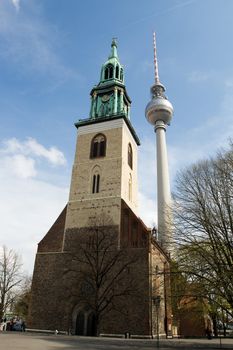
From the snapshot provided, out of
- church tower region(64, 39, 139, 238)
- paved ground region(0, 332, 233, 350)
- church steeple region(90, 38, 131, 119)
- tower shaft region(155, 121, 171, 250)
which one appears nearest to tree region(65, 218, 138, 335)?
church tower region(64, 39, 139, 238)

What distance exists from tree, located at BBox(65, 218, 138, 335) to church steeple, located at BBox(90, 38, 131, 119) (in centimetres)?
1479

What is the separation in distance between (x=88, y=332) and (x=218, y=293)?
1546 centimetres

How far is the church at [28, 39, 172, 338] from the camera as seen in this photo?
24.5 m

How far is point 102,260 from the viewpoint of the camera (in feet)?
86.2

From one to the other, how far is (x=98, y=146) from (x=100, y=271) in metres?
14.5

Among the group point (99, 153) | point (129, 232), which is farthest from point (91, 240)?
point (99, 153)

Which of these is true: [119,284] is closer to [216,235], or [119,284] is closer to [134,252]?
[134,252]

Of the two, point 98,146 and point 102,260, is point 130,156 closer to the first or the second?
point 98,146

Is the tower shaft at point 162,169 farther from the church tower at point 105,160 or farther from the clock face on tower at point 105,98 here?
the clock face on tower at point 105,98

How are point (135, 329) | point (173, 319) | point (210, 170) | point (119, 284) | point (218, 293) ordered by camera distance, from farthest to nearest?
point (173, 319) → point (119, 284) → point (135, 329) → point (210, 170) → point (218, 293)

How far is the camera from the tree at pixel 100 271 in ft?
81.8

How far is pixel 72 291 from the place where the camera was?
26484 mm

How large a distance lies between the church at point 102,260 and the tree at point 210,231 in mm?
4901

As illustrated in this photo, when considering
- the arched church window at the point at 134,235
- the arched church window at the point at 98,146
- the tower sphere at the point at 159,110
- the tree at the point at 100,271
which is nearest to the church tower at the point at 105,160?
the arched church window at the point at 98,146
